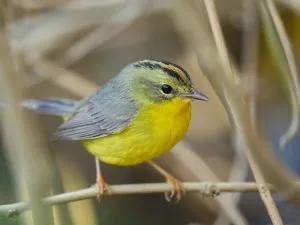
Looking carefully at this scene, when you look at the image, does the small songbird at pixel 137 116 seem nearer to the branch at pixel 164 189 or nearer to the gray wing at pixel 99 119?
the gray wing at pixel 99 119

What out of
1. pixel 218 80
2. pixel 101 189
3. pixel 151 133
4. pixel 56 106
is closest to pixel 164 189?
pixel 151 133

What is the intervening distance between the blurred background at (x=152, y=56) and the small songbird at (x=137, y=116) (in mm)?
314

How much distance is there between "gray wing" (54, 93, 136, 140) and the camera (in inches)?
124

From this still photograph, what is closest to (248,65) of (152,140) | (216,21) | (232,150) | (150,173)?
(232,150)

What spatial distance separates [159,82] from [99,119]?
41 cm

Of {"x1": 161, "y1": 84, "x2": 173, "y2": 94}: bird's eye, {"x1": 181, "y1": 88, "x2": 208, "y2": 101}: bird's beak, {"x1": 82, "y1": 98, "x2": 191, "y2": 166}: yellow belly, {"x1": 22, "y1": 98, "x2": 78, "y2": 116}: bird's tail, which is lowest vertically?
{"x1": 82, "y1": 98, "x2": 191, "y2": 166}: yellow belly

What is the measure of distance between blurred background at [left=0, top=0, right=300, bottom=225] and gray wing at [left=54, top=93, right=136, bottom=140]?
9.2 inches

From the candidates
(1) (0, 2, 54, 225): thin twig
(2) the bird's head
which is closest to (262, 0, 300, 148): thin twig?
(2) the bird's head

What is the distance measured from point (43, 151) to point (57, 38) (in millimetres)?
2967

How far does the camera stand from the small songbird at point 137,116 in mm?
2965

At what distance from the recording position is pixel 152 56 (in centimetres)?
519

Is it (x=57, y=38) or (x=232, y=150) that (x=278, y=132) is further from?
(x=57, y=38)

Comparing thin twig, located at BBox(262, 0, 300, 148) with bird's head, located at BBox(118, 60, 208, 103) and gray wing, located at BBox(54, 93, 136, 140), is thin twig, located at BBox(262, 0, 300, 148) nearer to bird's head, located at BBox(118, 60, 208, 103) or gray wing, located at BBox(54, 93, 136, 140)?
bird's head, located at BBox(118, 60, 208, 103)

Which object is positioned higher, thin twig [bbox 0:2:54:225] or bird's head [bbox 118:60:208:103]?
bird's head [bbox 118:60:208:103]
